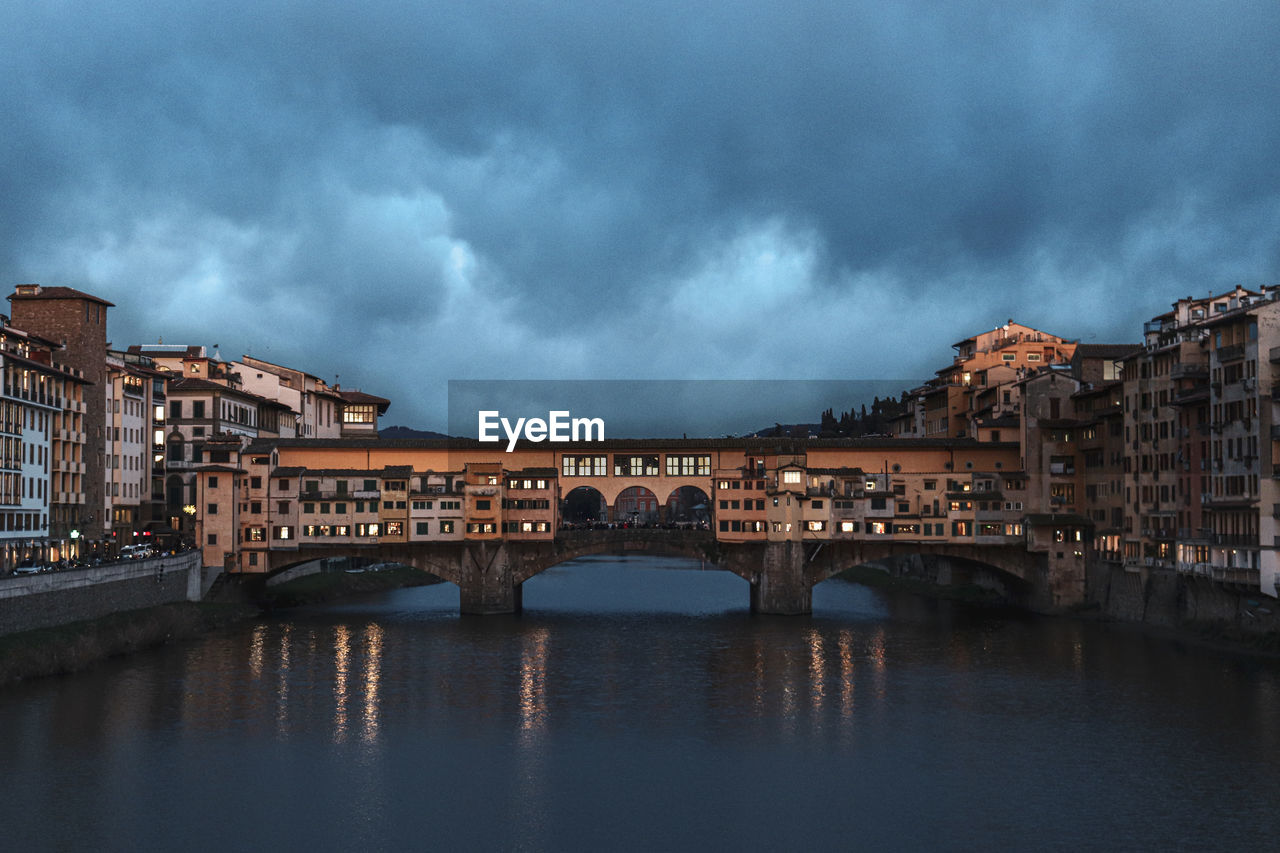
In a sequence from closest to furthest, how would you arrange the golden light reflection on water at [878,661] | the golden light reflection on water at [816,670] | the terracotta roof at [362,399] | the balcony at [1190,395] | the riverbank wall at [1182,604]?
1. the golden light reflection on water at [816,670]
2. the golden light reflection on water at [878,661]
3. the riverbank wall at [1182,604]
4. the balcony at [1190,395]
5. the terracotta roof at [362,399]

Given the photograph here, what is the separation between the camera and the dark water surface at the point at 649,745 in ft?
125

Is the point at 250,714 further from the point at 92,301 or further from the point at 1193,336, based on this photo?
the point at 1193,336

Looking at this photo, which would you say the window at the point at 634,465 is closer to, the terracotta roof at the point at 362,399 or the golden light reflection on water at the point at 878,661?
the golden light reflection on water at the point at 878,661

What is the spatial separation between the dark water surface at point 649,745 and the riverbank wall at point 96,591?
4057mm

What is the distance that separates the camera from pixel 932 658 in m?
70.7

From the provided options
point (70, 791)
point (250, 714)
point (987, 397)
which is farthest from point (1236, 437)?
point (70, 791)

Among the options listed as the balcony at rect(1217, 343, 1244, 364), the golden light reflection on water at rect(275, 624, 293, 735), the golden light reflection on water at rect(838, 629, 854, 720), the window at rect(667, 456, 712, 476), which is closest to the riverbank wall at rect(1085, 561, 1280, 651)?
the balcony at rect(1217, 343, 1244, 364)

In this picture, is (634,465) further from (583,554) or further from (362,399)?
(362,399)

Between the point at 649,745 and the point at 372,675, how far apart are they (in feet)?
66.8

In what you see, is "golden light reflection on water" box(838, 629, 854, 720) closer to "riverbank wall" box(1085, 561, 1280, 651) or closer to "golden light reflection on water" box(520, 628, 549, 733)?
"golden light reflection on water" box(520, 628, 549, 733)

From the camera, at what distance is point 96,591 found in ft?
225

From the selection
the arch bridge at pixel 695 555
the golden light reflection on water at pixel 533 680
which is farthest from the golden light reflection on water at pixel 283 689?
the arch bridge at pixel 695 555

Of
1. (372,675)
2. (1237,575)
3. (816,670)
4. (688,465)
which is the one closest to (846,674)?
(816,670)

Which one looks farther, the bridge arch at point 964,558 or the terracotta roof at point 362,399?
the terracotta roof at point 362,399
